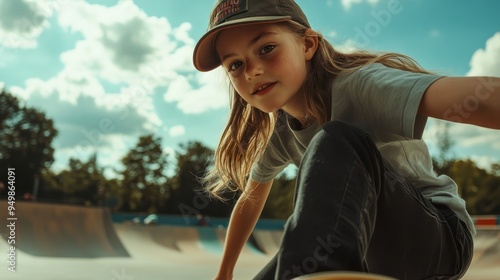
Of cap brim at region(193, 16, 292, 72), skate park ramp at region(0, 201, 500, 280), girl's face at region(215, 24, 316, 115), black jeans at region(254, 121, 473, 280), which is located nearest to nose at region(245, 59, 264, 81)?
girl's face at region(215, 24, 316, 115)

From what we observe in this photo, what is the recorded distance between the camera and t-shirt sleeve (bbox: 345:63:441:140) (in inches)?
53.7

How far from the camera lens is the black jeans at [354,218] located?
1.11m

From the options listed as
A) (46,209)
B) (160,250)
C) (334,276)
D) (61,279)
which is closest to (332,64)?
(334,276)

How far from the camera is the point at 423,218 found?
→ 1.59 m

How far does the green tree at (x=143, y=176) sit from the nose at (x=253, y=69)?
37.4 metres

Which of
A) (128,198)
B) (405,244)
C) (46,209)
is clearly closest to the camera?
(405,244)

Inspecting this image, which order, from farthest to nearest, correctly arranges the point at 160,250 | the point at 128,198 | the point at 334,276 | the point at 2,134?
the point at 128,198, the point at 2,134, the point at 160,250, the point at 334,276

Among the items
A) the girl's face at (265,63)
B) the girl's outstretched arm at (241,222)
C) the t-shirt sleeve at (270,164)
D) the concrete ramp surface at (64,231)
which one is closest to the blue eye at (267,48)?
the girl's face at (265,63)

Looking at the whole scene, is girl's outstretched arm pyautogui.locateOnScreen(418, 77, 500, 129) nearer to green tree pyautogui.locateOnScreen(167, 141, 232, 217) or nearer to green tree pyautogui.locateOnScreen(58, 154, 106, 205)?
green tree pyautogui.locateOnScreen(167, 141, 232, 217)

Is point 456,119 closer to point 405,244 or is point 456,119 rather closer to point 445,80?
point 445,80

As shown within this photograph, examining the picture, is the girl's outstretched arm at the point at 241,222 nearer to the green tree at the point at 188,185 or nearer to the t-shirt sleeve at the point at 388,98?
the t-shirt sleeve at the point at 388,98

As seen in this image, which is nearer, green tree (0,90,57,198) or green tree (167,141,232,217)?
green tree (0,90,57,198)

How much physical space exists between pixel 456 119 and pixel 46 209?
11.0 meters

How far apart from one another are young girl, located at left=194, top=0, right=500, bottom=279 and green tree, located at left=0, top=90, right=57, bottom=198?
3029 cm
